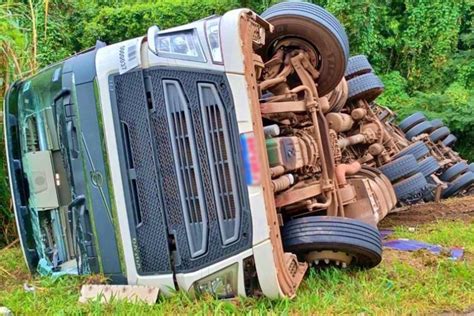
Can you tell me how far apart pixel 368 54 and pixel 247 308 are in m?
11.2

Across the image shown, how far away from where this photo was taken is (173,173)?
2.78 m

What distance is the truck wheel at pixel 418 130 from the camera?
7.97 m

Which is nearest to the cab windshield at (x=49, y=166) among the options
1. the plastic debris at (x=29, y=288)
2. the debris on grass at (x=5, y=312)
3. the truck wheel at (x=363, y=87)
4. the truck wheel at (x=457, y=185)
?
the plastic debris at (x=29, y=288)

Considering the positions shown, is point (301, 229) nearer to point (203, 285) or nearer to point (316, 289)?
point (316, 289)

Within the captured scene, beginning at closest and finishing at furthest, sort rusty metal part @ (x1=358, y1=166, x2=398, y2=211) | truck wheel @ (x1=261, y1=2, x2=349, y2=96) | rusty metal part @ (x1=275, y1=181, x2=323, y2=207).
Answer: rusty metal part @ (x1=275, y1=181, x2=323, y2=207), truck wheel @ (x1=261, y1=2, x2=349, y2=96), rusty metal part @ (x1=358, y1=166, x2=398, y2=211)

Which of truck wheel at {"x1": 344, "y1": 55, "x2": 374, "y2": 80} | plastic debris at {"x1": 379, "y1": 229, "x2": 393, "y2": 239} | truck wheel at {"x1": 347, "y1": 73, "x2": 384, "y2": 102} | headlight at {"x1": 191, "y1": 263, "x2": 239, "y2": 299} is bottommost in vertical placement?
plastic debris at {"x1": 379, "y1": 229, "x2": 393, "y2": 239}

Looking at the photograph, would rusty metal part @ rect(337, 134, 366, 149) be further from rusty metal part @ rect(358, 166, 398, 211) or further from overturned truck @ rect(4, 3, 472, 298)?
overturned truck @ rect(4, 3, 472, 298)

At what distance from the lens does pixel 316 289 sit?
297 centimetres

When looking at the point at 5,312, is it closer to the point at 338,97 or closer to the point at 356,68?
the point at 338,97

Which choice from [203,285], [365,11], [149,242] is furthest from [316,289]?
[365,11]

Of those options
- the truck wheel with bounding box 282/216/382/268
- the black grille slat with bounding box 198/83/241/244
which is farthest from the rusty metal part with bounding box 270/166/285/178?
the black grille slat with bounding box 198/83/241/244

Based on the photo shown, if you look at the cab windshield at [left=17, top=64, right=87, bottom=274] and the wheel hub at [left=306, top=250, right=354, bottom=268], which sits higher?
the cab windshield at [left=17, top=64, right=87, bottom=274]

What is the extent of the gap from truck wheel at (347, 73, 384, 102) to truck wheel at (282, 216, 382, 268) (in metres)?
2.62

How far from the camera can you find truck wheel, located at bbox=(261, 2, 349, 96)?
368 centimetres
